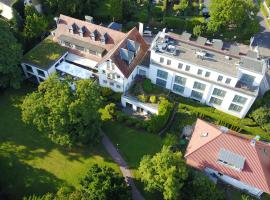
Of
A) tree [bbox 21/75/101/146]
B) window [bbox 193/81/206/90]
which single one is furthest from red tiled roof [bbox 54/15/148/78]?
window [bbox 193/81/206/90]

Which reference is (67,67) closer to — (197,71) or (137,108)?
(137,108)

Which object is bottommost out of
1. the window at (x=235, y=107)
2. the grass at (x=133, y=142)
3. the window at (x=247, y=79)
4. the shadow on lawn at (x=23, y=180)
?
the shadow on lawn at (x=23, y=180)

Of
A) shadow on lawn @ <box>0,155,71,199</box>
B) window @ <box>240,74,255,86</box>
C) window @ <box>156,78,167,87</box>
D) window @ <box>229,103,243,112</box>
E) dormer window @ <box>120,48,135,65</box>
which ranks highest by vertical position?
dormer window @ <box>120,48,135,65</box>

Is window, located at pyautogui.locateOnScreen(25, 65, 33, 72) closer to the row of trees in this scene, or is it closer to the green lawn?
the green lawn

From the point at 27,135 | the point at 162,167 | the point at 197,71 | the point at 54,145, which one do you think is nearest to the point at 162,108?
the point at 197,71

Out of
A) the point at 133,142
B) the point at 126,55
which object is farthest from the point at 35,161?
the point at 126,55

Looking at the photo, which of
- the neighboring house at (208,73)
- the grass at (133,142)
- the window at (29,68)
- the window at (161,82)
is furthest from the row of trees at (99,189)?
the window at (29,68)

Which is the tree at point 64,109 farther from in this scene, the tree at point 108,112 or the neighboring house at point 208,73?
the neighboring house at point 208,73
